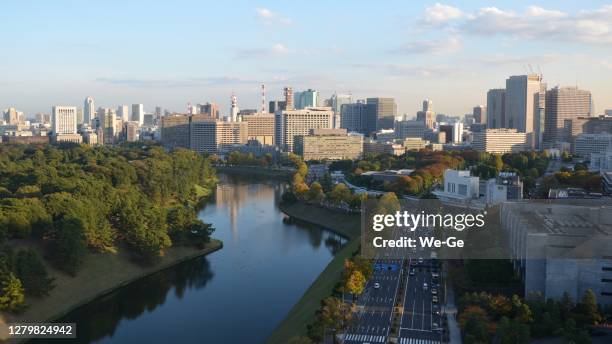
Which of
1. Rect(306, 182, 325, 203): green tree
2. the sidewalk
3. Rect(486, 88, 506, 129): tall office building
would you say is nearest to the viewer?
the sidewalk

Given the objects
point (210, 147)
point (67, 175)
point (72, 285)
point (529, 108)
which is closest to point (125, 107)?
point (210, 147)

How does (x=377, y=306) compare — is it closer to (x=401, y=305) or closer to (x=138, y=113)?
(x=401, y=305)

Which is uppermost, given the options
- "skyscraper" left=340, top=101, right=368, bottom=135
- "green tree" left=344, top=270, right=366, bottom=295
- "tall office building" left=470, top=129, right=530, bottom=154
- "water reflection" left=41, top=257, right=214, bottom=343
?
"skyscraper" left=340, top=101, right=368, bottom=135

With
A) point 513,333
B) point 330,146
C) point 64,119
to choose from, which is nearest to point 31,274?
point 513,333

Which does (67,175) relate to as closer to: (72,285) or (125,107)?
(72,285)

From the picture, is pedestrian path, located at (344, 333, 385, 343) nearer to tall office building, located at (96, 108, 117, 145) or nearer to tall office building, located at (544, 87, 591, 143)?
tall office building, located at (544, 87, 591, 143)

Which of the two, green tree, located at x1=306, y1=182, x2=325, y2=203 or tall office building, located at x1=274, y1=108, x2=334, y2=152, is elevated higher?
tall office building, located at x1=274, y1=108, x2=334, y2=152

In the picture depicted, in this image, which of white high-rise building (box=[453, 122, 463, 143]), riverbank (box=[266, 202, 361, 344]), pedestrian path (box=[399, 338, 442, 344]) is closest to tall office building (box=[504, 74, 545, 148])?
white high-rise building (box=[453, 122, 463, 143])
